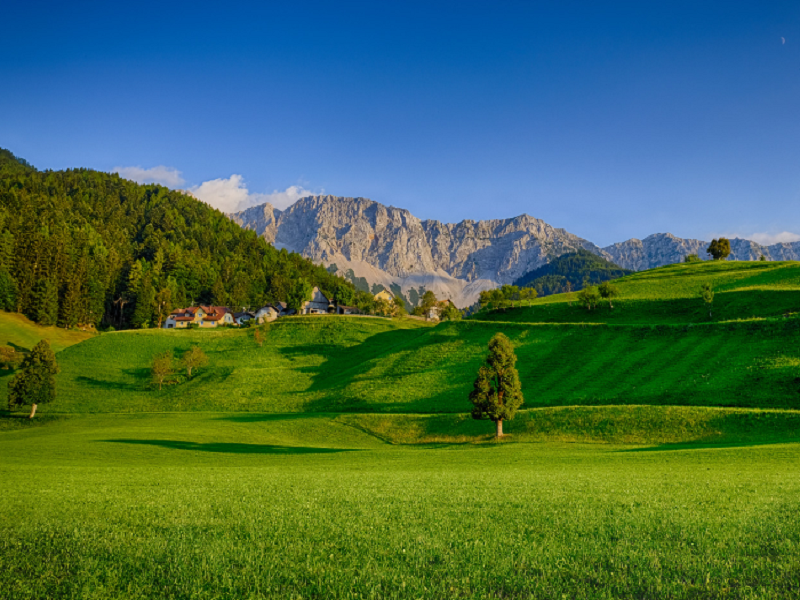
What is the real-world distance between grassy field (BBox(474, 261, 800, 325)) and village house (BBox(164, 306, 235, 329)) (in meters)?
98.6

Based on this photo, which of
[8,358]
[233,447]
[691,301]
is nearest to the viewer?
[233,447]

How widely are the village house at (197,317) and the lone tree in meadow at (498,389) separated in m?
132

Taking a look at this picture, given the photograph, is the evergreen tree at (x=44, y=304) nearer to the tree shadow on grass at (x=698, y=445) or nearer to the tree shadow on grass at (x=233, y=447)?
the tree shadow on grass at (x=233, y=447)

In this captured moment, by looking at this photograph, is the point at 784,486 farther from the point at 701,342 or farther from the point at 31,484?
the point at 701,342

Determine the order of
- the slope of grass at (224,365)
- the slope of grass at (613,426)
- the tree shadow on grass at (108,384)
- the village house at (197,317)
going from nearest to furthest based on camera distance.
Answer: the slope of grass at (613,426) < the slope of grass at (224,365) < the tree shadow on grass at (108,384) < the village house at (197,317)

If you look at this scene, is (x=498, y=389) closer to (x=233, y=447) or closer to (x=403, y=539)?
(x=233, y=447)

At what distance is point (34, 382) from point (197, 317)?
101 metres

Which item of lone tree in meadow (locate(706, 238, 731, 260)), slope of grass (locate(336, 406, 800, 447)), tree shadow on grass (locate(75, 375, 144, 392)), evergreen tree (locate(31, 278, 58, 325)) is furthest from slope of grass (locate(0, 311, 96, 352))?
lone tree in meadow (locate(706, 238, 731, 260))

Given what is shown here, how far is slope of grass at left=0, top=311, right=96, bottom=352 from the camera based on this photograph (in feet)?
361

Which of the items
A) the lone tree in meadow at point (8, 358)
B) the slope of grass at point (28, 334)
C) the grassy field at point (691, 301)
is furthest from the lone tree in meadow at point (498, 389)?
the slope of grass at point (28, 334)

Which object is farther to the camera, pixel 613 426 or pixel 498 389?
pixel 498 389

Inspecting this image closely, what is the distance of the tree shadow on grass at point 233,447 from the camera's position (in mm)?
44875

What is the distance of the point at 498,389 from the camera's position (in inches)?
2103

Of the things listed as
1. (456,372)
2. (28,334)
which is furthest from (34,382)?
(28,334)
